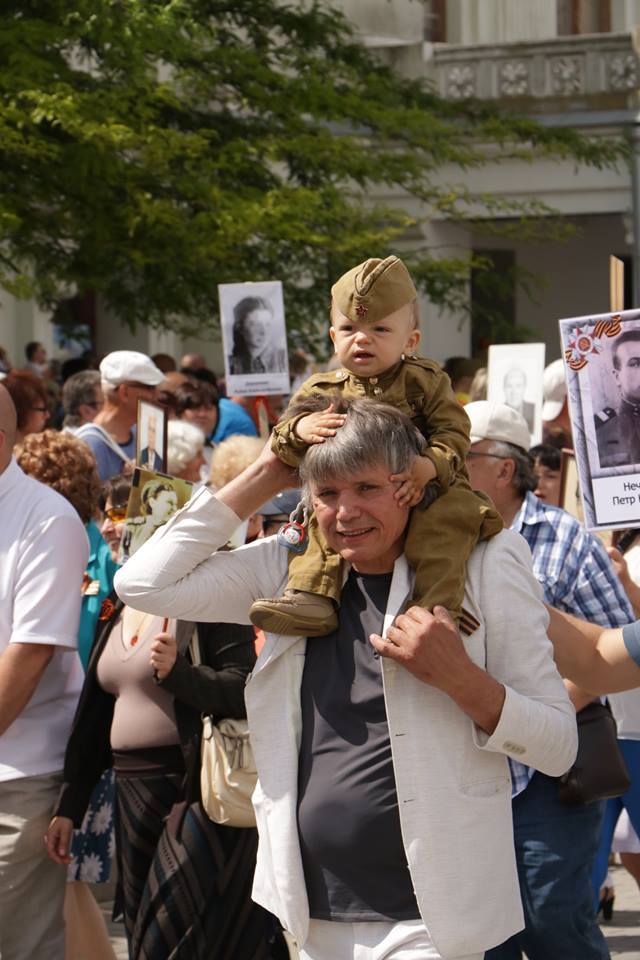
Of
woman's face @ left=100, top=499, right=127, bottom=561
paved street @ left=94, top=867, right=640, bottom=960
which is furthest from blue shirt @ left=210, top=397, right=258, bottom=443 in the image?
woman's face @ left=100, top=499, right=127, bottom=561

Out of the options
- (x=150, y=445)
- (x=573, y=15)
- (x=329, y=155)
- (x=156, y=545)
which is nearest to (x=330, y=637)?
(x=156, y=545)

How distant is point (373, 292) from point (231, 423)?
22.5ft

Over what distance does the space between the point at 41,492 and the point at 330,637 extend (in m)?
1.78

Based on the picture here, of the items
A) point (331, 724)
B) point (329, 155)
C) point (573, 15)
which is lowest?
point (331, 724)

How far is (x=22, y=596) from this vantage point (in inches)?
198

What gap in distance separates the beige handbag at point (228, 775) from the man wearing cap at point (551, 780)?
0.85 m

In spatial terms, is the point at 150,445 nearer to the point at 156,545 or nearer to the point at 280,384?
the point at 156,545

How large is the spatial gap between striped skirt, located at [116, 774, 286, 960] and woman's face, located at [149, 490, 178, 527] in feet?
2.87

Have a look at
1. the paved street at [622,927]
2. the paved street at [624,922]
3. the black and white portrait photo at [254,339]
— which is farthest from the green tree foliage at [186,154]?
the paved street at [624,922]

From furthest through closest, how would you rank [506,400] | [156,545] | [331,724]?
[506,400], [156,545], [331,724]

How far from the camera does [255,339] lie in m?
9.80

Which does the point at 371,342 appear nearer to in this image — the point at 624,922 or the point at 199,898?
the point at 199,898

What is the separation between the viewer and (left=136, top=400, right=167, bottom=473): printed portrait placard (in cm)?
628

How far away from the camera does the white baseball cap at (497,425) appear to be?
17.1 ft
